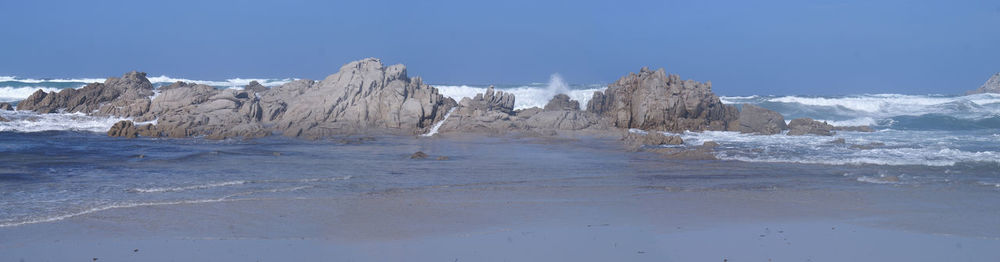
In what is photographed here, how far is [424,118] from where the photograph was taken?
2381 cm

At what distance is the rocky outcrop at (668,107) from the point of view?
24438 mm

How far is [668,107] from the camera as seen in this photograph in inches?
960

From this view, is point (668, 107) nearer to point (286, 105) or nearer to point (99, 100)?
point (286, 105)

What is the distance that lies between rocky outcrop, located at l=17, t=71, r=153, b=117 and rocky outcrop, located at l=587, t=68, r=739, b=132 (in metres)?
15.9

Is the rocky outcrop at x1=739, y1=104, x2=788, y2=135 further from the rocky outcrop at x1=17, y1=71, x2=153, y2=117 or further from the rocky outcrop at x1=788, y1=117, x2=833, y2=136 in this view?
the rocky outcrop at x1=17, y1=71, x2=153, y2=117

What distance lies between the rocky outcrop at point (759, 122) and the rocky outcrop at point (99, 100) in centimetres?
1928

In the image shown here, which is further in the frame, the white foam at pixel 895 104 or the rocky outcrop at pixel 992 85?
the rocky outcrop at pixel 992 85

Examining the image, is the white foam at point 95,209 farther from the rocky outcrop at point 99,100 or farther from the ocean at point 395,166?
the rocky outcrop at point 99,100

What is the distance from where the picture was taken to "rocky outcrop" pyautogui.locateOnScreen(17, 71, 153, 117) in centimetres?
2514

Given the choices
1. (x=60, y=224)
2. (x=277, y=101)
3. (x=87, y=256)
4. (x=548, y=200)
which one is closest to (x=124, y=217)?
(x=60, y=224)

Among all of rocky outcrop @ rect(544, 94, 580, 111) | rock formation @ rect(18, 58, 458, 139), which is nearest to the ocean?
rock formation @ rect(18, 58, 458, 139)

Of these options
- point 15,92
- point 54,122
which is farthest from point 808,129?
point 15,92

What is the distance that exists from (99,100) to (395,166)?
1725 cm

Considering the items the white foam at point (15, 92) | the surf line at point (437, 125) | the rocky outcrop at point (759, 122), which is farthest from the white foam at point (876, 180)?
the white foam at point (15, 92)
